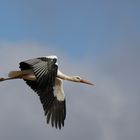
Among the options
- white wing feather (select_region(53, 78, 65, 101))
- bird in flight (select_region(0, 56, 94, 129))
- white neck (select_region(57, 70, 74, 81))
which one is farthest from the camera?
white neck (select_region(57, 70, 74, 81))

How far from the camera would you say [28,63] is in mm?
24891

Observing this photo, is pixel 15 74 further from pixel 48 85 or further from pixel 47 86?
pixel 48 85

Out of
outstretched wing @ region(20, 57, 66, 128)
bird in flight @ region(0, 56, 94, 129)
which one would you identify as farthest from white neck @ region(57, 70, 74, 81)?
outstretched wing @ region(20, 57, 66, 128)

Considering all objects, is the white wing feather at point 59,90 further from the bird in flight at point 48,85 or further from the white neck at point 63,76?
the white neck at point 63,76

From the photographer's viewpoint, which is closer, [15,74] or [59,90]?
[15,74]

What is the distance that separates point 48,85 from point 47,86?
41cm

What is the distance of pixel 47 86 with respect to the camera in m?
24.9

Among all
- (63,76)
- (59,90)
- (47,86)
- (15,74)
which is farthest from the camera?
(63,76)

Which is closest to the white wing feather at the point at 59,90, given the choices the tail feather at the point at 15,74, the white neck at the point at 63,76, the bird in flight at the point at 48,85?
the bird in flight at the point at 48,85

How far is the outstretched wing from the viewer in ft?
79.2

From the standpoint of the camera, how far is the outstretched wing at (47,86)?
24.1 m

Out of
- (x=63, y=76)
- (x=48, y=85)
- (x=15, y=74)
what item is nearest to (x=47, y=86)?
(x=48, y=85)

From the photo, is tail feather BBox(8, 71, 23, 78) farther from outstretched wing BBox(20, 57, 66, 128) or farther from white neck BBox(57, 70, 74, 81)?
white neck BBox(57, 70, 74, 81)

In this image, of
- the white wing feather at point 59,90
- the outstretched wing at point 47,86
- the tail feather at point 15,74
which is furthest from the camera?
the white wing feather at point 59,90
